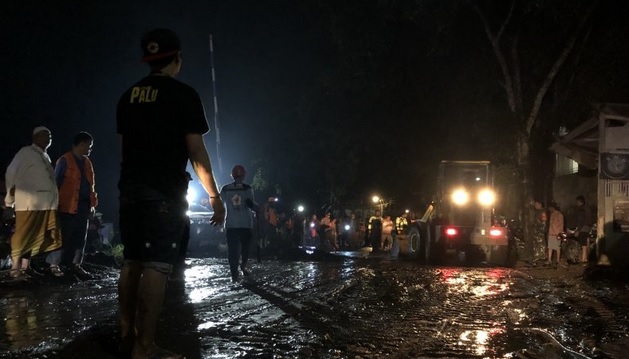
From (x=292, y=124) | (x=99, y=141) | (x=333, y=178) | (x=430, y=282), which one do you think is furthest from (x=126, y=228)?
(x=292, y=124)

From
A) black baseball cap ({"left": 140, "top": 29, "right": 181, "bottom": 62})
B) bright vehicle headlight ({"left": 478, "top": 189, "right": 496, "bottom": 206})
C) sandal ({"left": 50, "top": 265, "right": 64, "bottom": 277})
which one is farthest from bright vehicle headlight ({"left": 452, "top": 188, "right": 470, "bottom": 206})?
black baseball cap ({"left": 140, "top": 29, "right": 181, "bottom": 62})

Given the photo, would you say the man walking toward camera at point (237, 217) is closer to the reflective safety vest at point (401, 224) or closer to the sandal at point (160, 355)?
the sandal at point (160, 355)

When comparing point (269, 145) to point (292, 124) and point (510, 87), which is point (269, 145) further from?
point (510, 87)

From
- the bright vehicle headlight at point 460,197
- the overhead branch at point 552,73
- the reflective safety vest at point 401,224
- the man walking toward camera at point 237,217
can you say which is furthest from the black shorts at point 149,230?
the overhead branch at point 552,73

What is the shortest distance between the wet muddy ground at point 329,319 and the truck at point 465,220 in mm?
6469

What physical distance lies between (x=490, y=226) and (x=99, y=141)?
1387 centimetres

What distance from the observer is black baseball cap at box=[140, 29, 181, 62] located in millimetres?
3785

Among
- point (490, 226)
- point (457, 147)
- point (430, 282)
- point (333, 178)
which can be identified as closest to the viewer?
point (430, 282)

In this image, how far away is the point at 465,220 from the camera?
15.8m

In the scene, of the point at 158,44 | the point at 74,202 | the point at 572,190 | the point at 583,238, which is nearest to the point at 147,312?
the point at 158,44

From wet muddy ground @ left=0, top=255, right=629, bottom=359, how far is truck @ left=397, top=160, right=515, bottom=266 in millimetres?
6469

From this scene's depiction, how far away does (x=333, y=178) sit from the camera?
28.3 metres

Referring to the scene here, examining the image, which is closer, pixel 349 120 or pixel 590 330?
pixel 590 330

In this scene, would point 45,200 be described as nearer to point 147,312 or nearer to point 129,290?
point 129,290
